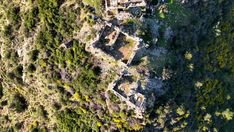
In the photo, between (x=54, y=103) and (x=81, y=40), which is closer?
(x=81, y=40)

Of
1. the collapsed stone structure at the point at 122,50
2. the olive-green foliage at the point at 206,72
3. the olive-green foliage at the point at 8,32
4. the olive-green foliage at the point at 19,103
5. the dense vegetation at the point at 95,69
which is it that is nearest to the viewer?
the collapsed stone structure at the point at 122,50

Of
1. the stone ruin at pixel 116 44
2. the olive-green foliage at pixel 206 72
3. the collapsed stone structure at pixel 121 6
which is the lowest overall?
the olive-green foliage at pixel 206 72

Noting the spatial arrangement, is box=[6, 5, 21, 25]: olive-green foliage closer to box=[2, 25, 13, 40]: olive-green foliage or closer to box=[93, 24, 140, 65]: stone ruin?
box=[2, 25, 13, 40]: olive-green foliage

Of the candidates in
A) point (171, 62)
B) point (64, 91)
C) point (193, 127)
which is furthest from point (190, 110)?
point (64, 91)

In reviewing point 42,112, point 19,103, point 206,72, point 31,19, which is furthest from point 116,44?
point 19,103

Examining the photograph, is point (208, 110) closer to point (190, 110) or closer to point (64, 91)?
point (190, 110)

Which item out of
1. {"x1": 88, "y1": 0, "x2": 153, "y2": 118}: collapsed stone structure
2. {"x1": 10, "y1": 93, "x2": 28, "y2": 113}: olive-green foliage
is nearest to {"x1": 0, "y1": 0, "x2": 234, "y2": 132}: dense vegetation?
{"x1": 10, "y1": 93, "x2": 28, "y2": 113}: olive-green foliage

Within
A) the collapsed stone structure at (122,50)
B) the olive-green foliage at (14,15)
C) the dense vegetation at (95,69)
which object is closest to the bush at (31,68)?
the dense vegetation at (95,69)

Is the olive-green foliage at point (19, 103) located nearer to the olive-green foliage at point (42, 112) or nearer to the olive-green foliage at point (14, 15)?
the olive-green foliage at point (42, 112)

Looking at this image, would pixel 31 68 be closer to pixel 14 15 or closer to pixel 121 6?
pixel 14 15
